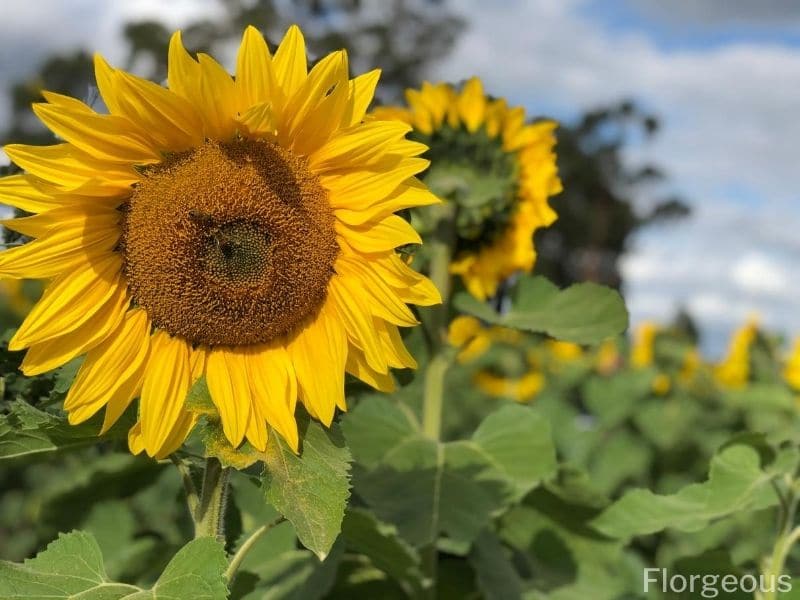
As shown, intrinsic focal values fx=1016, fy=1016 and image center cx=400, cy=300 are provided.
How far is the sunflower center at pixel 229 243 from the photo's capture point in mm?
1359

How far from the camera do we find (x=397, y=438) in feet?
7.07

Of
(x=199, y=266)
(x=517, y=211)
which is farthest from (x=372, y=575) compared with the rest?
(x=199, y=266)

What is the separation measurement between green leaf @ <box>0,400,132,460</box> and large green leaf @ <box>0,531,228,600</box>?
5.2 inches

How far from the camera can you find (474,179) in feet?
7.46

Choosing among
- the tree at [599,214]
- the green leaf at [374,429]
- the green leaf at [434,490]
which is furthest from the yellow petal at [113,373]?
the tree at [599,214]

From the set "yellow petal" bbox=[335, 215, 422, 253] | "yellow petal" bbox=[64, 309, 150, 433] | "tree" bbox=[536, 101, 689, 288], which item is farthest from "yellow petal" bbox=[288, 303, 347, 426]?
"tree" bbox=[536, 101, 689, 288]

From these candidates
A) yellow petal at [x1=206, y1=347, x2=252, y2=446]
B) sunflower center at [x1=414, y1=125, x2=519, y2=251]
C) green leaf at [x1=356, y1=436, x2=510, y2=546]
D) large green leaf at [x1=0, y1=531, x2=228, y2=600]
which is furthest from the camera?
sunflower center at [x1=414, y1=125, x2=519, y2=251]

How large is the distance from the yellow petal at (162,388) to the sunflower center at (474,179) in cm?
95

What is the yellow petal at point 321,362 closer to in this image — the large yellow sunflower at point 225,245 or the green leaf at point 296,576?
the large yellow sunflower at point 225,245

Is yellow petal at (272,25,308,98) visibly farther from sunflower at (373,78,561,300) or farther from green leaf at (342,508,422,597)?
sunflower at (373,78,561,300)

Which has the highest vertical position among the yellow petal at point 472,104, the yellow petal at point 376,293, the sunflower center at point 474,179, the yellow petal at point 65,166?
the yellow petal at point 472,104

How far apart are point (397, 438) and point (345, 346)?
784 millimetres

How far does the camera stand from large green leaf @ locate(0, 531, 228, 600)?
1.23m

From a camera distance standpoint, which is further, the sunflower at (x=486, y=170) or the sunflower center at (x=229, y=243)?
the sunflower at (x=486, y=170)
